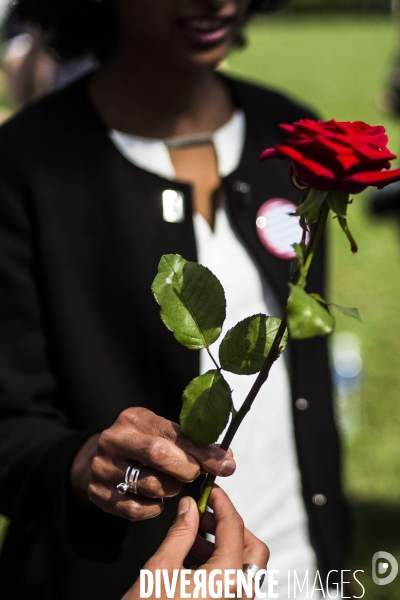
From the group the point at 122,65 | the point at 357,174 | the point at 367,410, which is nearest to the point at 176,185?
the point at 122,65

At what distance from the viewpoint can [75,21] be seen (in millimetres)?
1511

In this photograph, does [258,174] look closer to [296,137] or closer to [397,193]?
[296,137]

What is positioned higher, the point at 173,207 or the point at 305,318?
the point at 305,318

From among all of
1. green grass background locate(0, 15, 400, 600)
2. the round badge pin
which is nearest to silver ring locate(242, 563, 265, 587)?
the round badge pin

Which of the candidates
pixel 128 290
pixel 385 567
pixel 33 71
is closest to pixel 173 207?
pixel 128 290

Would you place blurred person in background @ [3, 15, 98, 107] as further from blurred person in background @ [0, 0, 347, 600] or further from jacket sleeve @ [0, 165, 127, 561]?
jacket sleeve @ [0, 165, 127, 561]

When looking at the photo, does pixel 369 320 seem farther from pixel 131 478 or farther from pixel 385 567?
pixel 131 478

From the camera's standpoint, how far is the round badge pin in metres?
1.28

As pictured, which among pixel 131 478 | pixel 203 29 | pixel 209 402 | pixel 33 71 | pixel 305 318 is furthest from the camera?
pixel 33 71

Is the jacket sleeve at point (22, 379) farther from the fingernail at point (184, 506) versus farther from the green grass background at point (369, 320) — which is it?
the green grass background at point (369, 320)

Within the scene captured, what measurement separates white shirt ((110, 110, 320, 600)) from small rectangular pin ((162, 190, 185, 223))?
3 cm

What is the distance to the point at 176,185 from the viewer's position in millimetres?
1235

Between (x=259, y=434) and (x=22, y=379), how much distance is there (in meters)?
0.34

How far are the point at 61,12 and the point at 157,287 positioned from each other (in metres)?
0.92
